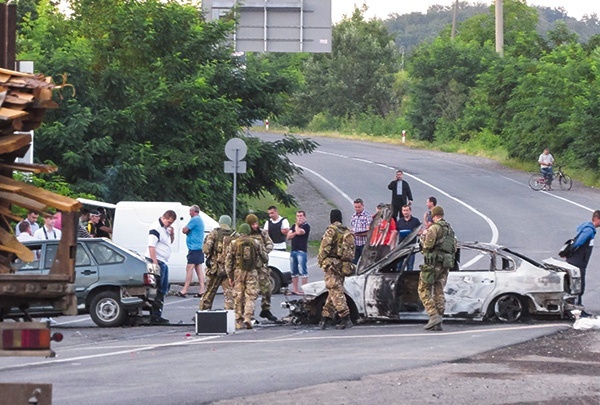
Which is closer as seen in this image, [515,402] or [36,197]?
[36,197]

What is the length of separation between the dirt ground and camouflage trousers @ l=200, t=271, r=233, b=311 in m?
5.29

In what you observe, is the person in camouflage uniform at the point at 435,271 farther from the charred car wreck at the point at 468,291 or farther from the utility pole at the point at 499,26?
the utility pole at the point at 499,26

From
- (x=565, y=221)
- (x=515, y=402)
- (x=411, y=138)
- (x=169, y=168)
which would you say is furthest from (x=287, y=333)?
(x=411, y=138)

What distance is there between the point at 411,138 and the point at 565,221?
116ft

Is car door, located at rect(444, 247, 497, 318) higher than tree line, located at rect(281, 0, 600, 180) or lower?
lower

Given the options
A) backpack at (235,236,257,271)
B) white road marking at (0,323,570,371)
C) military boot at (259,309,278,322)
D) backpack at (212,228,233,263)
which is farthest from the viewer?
military boot at (259,309,278,322)

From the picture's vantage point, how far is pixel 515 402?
11094 mm

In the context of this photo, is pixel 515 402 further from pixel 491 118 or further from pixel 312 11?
pixel 491 118

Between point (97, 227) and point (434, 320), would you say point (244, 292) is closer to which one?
point (434, 320)

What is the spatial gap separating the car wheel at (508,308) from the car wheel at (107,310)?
17.7 feet

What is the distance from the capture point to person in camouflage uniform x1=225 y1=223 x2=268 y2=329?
18.3 meters

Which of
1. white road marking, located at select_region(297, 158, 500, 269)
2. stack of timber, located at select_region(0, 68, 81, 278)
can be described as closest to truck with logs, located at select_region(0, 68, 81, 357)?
stack of timber, located at select_region(0, 68, 81, 278)

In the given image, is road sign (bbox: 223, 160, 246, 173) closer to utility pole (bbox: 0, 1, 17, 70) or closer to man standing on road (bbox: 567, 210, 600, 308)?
man standing on road (bbox: 567, 210, 600, 308)

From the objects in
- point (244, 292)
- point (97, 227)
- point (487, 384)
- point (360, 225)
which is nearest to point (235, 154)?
point (360, 225)
